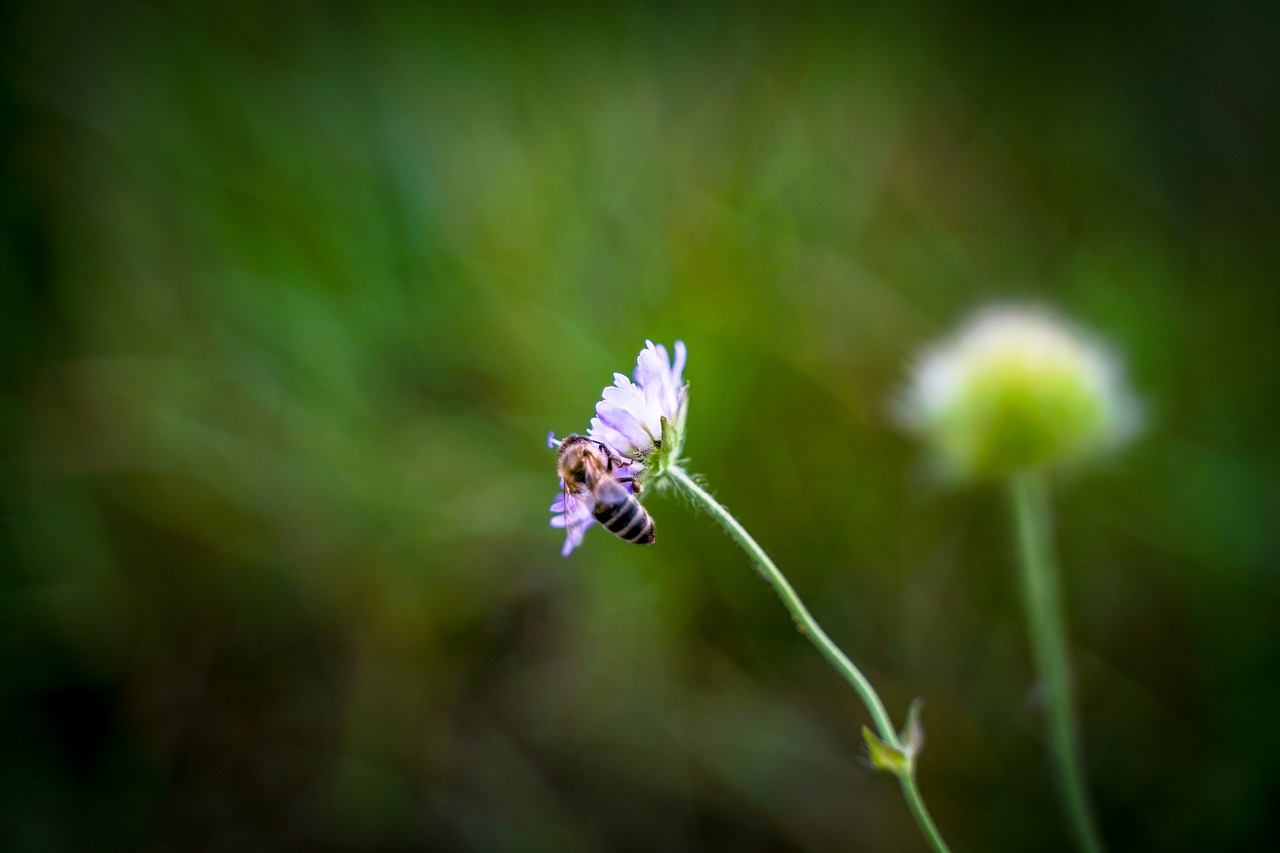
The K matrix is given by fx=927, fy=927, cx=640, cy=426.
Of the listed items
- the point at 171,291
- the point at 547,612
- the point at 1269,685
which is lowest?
the point at 1269,685

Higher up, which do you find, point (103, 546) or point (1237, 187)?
point (103, 546)

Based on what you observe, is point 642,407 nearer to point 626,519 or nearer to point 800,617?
point 626,519

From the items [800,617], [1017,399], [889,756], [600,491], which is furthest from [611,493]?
[1017,399]

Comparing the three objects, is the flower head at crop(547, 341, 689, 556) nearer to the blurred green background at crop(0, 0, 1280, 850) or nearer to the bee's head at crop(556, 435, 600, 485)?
the bee's head at crop(556, 435, 600, 485)

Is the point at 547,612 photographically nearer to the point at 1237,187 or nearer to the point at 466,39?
the point at 466,39

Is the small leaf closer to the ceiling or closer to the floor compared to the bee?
closer to the floor

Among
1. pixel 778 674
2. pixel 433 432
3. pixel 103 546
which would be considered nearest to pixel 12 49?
pixel 103 546

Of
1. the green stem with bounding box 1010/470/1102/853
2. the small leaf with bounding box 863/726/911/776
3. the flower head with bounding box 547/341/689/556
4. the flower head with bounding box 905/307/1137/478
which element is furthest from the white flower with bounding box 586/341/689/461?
the flower head with bounding box 905/307/1137/478
